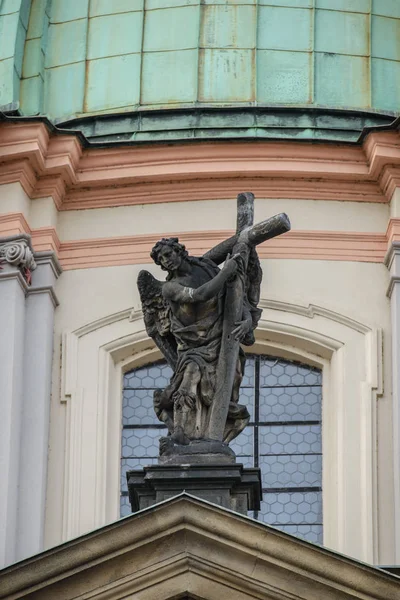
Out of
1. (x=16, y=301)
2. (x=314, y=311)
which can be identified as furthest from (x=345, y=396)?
(x=16, y=301)

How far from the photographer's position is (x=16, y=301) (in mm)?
26641

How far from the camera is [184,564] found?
2131cm

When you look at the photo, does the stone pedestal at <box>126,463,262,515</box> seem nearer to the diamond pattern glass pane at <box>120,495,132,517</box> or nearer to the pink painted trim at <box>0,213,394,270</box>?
the diamond pattern glass pane at <box>120,495,132,517</box>

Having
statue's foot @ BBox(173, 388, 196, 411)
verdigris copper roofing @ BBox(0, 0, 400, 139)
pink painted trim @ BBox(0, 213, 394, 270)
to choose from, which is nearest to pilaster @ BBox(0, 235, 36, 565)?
pink painted trim @ BBox(0, 213, 394, 270)

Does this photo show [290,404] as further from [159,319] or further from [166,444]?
[166,444]

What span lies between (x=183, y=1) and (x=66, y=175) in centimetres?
207

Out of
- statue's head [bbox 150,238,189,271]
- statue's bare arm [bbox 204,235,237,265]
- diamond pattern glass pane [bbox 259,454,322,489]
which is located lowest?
diamond pattern glass pane [bbox 259,454,322,489]

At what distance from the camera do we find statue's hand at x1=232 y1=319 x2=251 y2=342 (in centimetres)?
2247

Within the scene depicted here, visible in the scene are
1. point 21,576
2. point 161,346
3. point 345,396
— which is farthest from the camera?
point 345,396

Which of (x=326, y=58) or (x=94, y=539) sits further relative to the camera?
(x=326, y=58)

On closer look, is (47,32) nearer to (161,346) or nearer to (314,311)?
(314,311)

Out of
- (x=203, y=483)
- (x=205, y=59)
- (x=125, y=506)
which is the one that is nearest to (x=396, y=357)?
(x=125, y=506)

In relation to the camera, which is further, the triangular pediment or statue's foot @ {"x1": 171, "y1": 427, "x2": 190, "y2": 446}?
statue's foot @ {"x1": 171, "y1": 427, "x2": 190, "y2": 446}

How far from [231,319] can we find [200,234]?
4.64m
